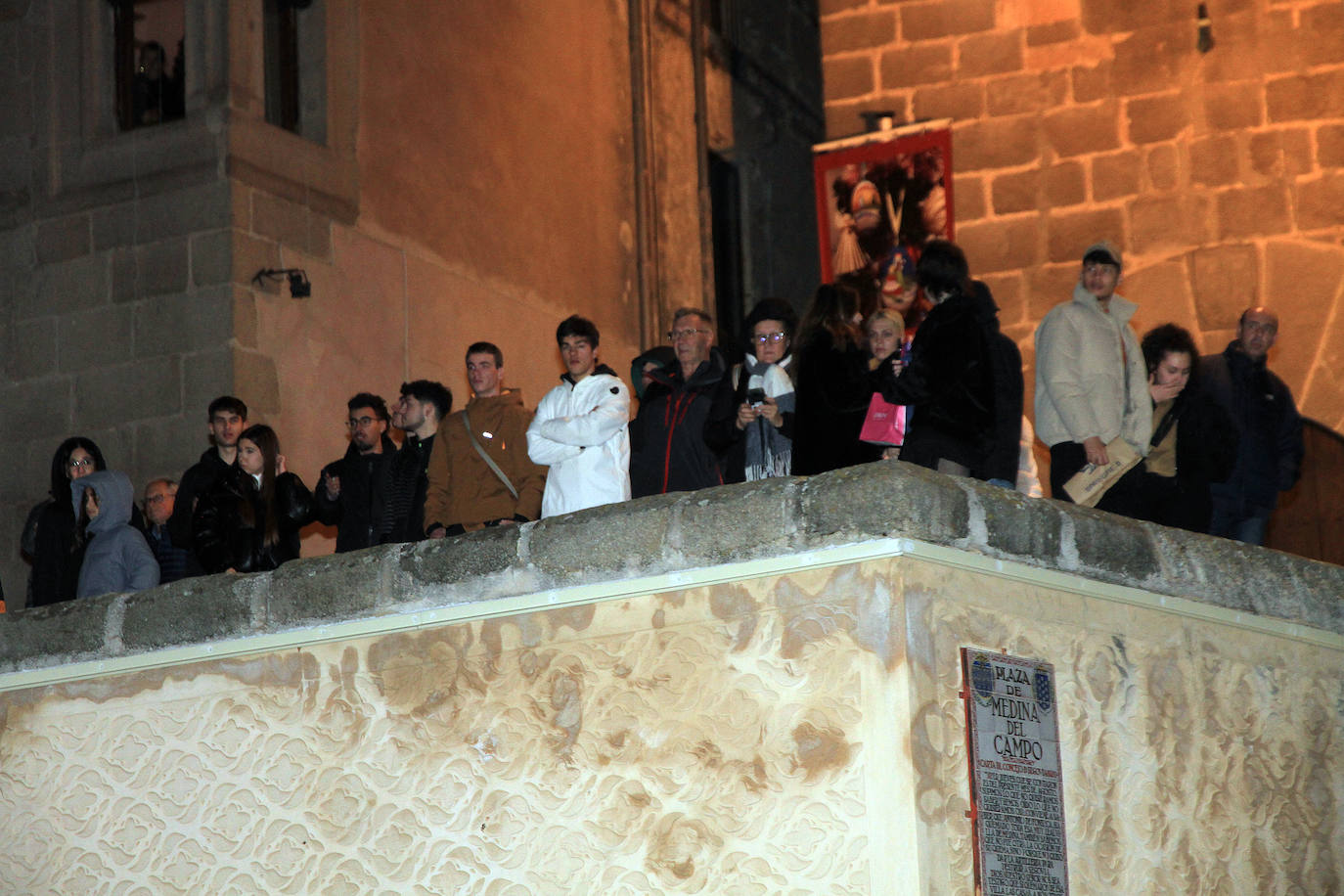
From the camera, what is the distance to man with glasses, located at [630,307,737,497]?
597 centimetres

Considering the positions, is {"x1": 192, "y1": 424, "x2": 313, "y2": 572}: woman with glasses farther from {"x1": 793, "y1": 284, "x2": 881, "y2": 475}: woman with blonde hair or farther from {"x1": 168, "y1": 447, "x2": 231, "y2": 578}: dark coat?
{"x1": 793, "y1": 284, "x2": 881, "y2": 475}: woman with blonde hair

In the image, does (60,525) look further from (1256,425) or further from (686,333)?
(1256,425)

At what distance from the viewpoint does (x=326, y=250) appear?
9438mm

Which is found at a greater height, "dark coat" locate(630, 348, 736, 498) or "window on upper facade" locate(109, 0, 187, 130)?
"window on upper facade" locate(109, 0, 187, 130)

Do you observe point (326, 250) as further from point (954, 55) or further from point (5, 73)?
point (954, 55)

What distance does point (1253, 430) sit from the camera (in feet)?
21.5

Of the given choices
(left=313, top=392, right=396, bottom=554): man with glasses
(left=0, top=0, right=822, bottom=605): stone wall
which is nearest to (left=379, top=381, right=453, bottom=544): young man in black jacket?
(left=313, top=392, right=396, bottom=554): man with glasses

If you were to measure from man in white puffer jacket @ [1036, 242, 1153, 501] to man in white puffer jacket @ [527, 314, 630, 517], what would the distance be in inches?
56.4

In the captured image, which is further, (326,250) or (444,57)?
(444,57)

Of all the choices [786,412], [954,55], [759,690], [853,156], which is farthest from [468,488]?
[954,55]

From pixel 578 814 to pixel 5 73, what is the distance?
6.76m

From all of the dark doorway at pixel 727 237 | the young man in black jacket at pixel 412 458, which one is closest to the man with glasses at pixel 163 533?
the young man in black jacket at pixel 412 458

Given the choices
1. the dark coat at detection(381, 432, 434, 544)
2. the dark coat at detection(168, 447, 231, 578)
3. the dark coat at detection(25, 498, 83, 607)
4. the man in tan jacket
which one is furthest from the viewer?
the dark coat at detection(25, 498, 83, 607)

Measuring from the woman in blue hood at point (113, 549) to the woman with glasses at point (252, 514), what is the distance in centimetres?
21
